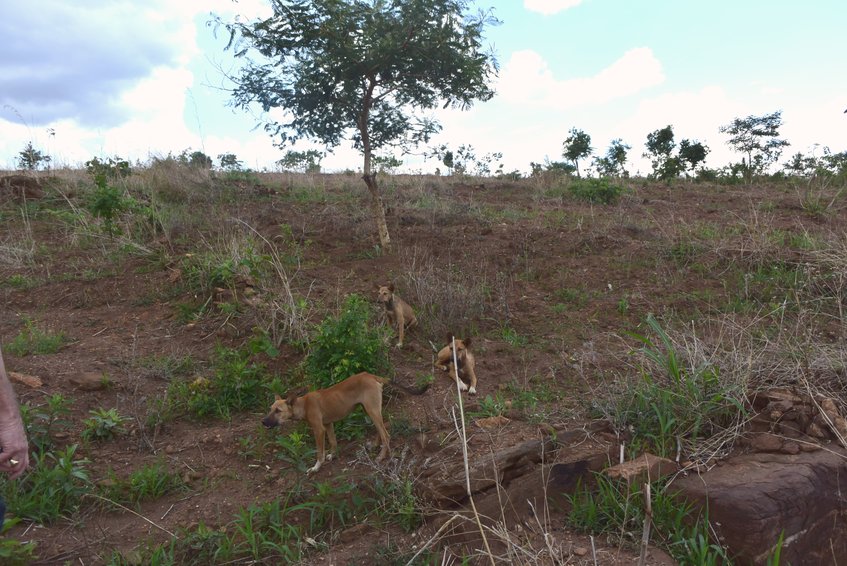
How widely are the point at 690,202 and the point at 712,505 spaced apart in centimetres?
1115

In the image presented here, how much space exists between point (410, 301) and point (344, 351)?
2114 mm

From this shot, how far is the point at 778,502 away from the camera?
296 centimetres

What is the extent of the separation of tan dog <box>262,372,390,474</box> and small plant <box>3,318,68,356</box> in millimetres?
3166

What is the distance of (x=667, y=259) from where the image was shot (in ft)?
27.0

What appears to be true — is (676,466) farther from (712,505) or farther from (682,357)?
(682,357)

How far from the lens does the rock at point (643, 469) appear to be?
309cm

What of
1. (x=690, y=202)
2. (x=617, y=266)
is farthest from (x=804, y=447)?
(x=690, y=202)

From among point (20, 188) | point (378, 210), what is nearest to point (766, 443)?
point (378, 210)

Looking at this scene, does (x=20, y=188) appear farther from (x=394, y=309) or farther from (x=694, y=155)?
(x=694, y=155)

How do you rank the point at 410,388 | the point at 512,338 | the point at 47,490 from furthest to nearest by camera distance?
the point at 512,338
the point at 410,388
the point at 47,490

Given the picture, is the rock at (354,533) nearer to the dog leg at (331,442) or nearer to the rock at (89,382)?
the dog leg at (331,442)

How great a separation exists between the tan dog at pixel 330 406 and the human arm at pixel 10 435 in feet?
6.34

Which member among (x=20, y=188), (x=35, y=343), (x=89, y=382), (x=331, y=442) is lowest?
(x=331, y=442)

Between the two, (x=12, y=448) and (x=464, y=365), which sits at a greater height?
(x=12, y=448)
